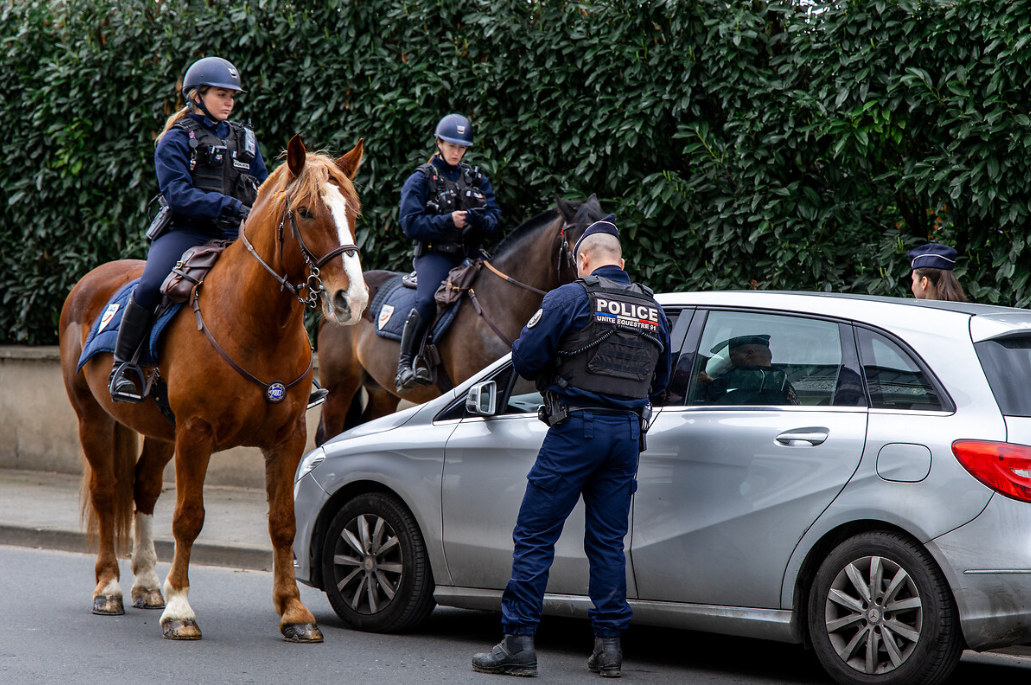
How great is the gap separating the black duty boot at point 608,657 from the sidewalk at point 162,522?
12.2 ft

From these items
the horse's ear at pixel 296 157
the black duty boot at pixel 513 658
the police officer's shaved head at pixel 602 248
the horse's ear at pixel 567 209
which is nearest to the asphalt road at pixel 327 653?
the black duty boot at pixel 513 658

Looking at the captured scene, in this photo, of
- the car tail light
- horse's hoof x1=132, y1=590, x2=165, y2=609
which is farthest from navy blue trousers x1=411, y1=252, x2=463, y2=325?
the car tail light

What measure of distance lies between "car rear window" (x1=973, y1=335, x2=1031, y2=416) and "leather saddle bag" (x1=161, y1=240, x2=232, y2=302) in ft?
13.4

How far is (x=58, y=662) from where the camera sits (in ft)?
19.5

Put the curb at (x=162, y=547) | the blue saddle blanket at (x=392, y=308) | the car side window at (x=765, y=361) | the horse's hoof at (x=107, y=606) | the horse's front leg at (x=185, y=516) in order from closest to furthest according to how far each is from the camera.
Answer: the car side window at (x=765, y=361) → the horse's front leg at (x=185, y=516) → the horse's hoof at (x=107, y=606) → the curb at (x=162, y=547) → the blue saddle blanket at (x=392, y=308)

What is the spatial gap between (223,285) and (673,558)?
2856 mm

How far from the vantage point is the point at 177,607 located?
655 centimetres

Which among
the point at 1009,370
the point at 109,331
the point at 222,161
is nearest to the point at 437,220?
the point at 222,161

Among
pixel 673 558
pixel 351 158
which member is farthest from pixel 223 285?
pixel 673 558

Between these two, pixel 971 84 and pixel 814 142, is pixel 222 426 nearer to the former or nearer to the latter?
pixel 814 142

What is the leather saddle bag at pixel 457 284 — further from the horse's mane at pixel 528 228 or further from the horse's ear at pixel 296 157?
the horse's ear at pixel 296 157

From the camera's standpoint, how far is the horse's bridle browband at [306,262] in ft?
19.7

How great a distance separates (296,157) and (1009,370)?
11.7 feet

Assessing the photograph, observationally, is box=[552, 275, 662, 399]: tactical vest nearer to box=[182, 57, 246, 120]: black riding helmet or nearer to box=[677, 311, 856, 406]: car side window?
box=[677, 311, 856, 406]: car side window
